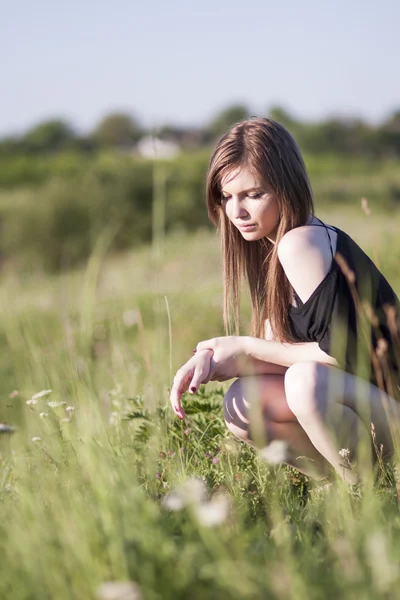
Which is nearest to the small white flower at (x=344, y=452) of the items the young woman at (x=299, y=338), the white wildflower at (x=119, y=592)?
the young woman at (x=299, y=338)

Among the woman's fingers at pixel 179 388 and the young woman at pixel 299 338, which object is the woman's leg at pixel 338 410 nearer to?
the young woman at pixel 299 338

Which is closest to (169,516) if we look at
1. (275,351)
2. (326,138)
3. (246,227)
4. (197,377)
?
(197,377)

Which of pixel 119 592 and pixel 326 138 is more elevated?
pixel 119 592

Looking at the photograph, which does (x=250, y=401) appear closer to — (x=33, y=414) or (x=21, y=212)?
(x=33, y=414)

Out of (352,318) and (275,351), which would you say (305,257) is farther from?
(275,351)

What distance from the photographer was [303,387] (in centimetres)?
206

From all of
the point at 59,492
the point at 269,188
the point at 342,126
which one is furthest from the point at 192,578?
the point at 342,126

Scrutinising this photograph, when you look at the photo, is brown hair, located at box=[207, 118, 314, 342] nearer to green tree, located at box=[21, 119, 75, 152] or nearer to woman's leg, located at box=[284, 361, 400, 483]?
woman's leg, located at box=[284, 361, 400, 483]

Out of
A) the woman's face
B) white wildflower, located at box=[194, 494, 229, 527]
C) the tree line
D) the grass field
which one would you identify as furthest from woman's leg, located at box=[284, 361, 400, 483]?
the tree line

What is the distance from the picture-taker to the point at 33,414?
258 centimetres

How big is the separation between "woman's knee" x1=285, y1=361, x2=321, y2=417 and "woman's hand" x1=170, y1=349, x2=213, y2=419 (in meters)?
0.26

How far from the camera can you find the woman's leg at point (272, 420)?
2252 millimetres

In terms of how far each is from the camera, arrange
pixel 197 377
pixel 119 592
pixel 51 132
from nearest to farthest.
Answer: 1. pixel 119 592
2. pixel 197 377
3. pixel 51 132

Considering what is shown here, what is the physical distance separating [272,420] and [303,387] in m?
0.28
